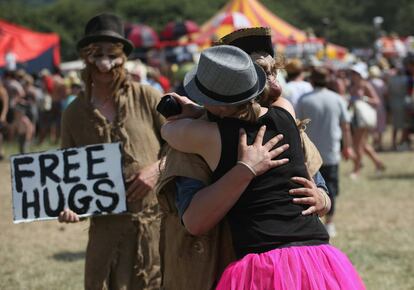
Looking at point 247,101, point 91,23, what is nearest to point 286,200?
point 247,101

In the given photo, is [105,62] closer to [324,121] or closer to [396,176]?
[324,121]

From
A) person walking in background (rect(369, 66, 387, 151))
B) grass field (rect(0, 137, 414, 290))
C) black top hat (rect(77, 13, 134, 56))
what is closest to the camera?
black top hat (rect(77, 13, 134, 56))

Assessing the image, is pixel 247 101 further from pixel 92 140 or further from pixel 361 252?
pixel 361 252

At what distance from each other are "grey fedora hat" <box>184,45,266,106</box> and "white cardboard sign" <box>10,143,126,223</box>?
1.71 meters

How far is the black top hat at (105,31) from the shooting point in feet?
15.7

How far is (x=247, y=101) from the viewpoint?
2.88m

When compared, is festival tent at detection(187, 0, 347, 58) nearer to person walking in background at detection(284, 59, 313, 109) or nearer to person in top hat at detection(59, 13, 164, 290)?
person walking in background at detection(284, 59, 313, 109)

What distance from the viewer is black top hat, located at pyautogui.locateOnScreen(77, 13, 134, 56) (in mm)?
4777

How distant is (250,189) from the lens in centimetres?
292

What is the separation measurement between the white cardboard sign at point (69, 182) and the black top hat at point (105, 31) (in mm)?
636

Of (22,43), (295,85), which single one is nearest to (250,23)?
(22,43)

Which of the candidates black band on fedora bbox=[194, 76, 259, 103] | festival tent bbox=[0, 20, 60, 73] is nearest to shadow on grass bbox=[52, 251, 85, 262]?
black band on fedora bbox=[194, 76, 259, 103]

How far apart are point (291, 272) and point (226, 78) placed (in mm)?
700

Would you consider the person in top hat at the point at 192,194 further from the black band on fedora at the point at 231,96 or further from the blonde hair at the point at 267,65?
the black band on fedora at the point at 231,96
